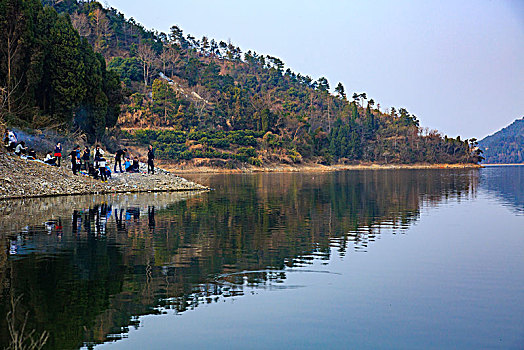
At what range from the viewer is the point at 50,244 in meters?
17.6

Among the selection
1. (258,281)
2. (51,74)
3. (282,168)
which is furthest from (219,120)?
(258,281)

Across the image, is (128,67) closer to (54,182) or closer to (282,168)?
(282,168)

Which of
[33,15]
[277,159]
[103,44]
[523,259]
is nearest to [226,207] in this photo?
[523,259]

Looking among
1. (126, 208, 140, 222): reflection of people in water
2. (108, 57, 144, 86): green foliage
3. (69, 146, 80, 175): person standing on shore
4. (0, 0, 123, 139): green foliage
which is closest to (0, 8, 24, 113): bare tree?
(0, 0, 123, 139): green foliage

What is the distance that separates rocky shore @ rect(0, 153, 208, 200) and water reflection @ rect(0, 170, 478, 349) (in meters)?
2.61

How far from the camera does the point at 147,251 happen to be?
16.9 m

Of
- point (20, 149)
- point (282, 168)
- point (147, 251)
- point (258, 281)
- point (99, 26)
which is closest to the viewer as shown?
point (258, 281)

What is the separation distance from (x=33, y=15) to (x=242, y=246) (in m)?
36.1

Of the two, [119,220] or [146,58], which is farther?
[146,58]

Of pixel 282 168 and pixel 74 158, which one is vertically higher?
pixel 74 158

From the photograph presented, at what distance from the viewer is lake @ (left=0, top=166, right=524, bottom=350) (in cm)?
974

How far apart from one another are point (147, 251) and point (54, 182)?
21488mm

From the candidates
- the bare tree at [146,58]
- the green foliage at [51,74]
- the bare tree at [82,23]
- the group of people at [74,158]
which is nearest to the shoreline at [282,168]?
the bare tree at [146,58]

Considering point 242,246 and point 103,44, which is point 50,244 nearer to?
point 242,246
